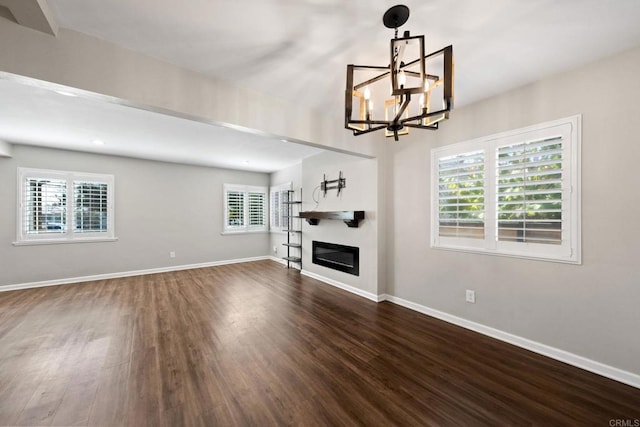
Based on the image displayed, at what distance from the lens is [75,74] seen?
1.69 metres

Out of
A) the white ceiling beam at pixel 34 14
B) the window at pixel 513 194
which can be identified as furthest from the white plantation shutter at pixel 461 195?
the white ceiling beam at pixel 34 14

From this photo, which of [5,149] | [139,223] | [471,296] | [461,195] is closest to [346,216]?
[461,195]

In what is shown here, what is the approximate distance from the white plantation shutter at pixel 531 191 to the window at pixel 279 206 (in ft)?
15.0

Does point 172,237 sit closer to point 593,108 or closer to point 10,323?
point 10,323

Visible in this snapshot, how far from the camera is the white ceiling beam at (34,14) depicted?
1350 mm

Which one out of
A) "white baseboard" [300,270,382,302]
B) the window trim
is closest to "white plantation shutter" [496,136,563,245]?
"white baseboard" [300,270,382,302]

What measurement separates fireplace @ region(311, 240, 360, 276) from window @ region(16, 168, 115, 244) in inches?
170

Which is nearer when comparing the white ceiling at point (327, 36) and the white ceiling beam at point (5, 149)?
the white ceiling at point (327, 36)

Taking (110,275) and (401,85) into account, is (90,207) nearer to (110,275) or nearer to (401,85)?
(110,275)

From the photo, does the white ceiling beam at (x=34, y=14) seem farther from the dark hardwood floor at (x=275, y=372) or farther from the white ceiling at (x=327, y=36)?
the dark hardwood floor at (x=275, y=372)

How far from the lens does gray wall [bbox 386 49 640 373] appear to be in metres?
1.92

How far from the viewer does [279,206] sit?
22.2ft

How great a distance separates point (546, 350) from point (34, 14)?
4754 mm

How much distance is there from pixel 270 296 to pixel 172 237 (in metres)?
3.32
